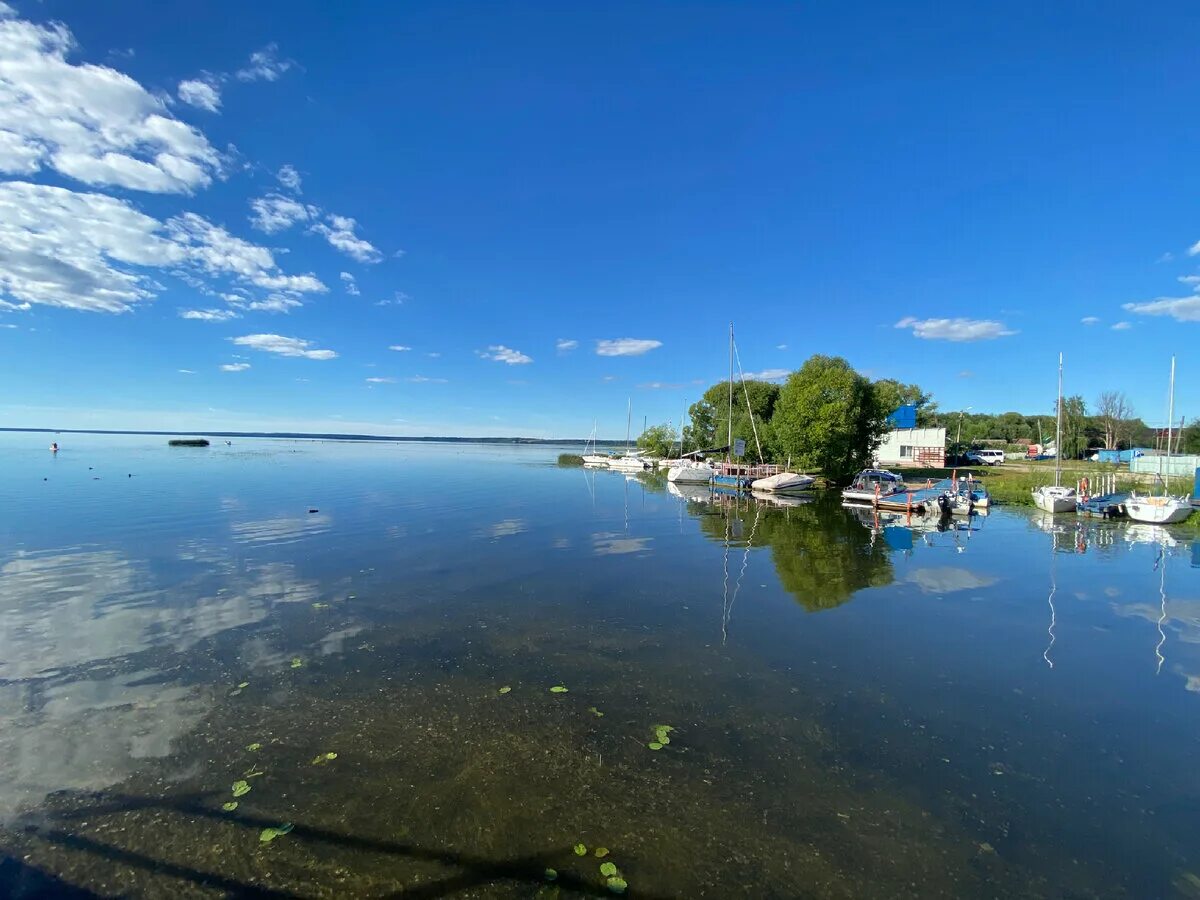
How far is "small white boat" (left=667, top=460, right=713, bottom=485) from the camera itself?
58.5 m

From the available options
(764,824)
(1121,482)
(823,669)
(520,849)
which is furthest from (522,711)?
(1121,482)

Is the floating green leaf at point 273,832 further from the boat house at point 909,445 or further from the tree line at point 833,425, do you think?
the boat house at point 909,445

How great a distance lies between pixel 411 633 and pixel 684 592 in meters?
7.34

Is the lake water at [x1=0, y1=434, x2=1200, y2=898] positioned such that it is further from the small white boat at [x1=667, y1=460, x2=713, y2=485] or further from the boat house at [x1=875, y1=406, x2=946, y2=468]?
the boat house at [x1=875, y1=406, x2=946, y2=468]

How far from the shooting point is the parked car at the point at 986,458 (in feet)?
249

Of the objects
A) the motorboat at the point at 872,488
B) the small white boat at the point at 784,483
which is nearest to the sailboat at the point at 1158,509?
the motorboat at the point at 872,488

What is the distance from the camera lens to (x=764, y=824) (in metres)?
5.92

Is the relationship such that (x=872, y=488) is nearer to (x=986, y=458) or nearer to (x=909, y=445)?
(x=909, y=445)

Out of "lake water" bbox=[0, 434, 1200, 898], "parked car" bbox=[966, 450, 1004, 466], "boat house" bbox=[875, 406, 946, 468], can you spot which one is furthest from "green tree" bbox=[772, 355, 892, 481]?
"lake water" bbox=[0, 434, 1200, 898]

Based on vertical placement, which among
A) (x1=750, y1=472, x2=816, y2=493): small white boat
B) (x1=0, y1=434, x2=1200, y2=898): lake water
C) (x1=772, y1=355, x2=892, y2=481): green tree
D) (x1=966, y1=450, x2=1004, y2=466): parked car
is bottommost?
(x1=0, y1=434, x2=1200, y2=898): lake water

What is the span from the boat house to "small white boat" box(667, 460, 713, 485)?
24863mm

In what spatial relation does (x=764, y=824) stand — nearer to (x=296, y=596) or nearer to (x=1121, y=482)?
(x=296, y=596)

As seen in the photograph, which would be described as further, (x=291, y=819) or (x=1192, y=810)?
(x=1192, y=810)

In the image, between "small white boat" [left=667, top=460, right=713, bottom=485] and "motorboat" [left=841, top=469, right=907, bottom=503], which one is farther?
"small white boat" [left=667, top=460, right=713, bottom=485]
